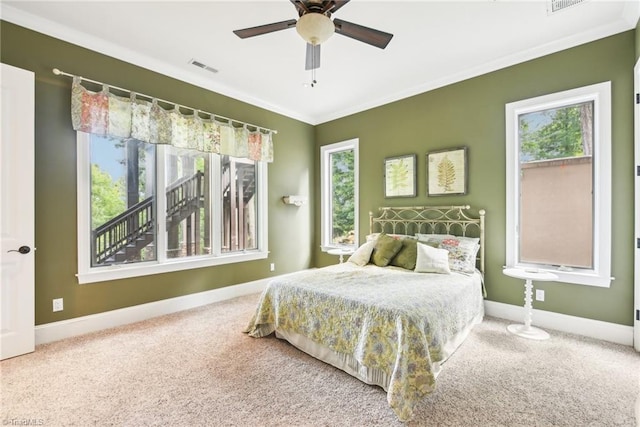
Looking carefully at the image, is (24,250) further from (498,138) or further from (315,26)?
(498,138)

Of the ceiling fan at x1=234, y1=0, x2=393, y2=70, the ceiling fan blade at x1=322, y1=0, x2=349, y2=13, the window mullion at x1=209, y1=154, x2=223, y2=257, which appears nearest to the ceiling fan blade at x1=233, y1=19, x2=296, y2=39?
the ceiling fan at x1=234, y1=0, x2=393, y2=70

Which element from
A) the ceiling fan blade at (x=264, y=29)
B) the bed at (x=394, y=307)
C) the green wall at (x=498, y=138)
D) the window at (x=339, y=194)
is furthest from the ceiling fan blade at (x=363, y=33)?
the window at (x=339, y=194)

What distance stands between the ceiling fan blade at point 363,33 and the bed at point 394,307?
6.57 ft

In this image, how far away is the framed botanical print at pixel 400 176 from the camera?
13.9ft

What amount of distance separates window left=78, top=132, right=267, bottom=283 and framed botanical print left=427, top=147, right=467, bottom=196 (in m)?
2.62

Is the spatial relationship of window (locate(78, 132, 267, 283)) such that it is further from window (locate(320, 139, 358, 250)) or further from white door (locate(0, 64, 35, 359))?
window (locate(320, 139, 358, 250))

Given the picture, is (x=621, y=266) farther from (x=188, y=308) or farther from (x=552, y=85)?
(x=188, y=308)

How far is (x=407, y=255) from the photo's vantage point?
3535mm

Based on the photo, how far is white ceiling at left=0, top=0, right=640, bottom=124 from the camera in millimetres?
2566

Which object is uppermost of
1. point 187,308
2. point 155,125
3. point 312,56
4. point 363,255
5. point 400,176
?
point 312,56

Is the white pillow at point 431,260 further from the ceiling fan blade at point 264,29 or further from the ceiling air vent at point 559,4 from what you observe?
the ceiling fan blade at point 264,29

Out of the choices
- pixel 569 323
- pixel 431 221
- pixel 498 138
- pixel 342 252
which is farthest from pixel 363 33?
pixel 569 323

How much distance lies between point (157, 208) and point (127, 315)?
4.22ft

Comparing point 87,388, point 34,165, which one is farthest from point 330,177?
point 87,388
